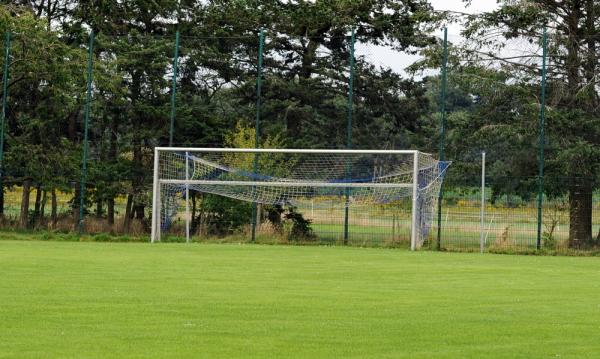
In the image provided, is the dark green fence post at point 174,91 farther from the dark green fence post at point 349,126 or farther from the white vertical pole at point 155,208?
the dark green fence post at point 349,126

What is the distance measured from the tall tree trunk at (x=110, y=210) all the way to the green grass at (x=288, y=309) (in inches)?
489

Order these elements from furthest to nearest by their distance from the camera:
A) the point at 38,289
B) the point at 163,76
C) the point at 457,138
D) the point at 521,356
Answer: the point at 163,76 → the point at 457,138 → the point at 38,289 → the point at 521,356

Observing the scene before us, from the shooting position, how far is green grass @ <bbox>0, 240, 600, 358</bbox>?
10.2 m

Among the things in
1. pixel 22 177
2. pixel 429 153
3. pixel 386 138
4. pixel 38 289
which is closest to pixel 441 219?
pixel 429 153

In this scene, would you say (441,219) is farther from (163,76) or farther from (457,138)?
(163,76)

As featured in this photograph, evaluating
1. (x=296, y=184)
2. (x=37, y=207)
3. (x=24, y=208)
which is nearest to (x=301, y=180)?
(x=296, y=184)

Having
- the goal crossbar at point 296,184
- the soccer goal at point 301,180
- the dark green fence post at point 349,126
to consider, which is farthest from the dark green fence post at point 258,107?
the dark green fence post at point 349,126

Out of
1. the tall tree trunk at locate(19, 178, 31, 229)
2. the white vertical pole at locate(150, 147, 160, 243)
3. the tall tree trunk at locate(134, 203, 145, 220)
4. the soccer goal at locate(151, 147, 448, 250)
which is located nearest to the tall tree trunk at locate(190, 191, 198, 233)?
the soccer goal at locate(151, 147, 448, 250)

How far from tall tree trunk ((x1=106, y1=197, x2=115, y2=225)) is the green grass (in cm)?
1242

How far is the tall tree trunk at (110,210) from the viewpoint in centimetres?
3569

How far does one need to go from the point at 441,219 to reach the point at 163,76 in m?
10.3

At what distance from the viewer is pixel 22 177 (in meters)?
35.0

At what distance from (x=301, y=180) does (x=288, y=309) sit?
1966cm

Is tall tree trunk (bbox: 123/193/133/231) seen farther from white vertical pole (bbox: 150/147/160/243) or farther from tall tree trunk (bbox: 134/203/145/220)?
white vertical pole (bbox: 150/147/160/243)
